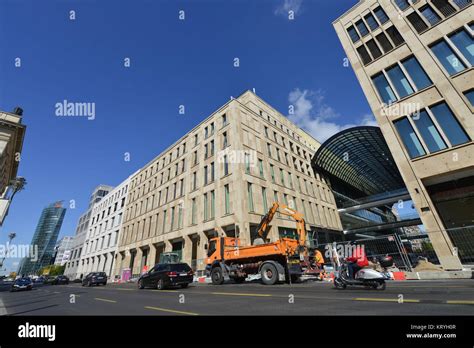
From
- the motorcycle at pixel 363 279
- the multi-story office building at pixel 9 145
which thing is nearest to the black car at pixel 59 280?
the multi-story office building at pixel 9 145

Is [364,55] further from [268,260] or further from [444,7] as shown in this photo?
[268,260]

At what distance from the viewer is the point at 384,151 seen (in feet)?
118

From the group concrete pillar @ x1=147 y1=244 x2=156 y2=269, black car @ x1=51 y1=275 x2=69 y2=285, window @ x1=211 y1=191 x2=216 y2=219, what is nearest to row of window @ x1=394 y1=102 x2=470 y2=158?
window @ x1=211 y1=191 x2=216 y2=219

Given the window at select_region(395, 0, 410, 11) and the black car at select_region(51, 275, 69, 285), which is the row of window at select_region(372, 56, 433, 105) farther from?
the black car at select_region(51, 275, 69, 285)

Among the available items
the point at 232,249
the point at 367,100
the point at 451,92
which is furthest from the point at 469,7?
the point at 232,249

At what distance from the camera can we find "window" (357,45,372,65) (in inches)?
801

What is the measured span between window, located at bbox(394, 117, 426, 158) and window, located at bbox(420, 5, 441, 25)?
8179 millimetres

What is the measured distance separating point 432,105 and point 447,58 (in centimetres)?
366

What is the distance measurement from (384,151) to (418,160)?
23.1 metres

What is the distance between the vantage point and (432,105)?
52.2 feet

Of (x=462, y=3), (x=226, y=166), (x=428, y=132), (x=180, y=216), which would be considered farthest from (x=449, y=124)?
(x=180, y=216)
